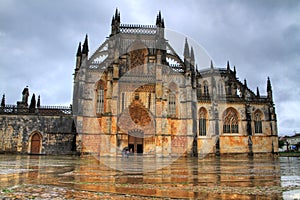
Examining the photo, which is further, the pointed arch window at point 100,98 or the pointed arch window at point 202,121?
the pointed arch window at point 202,121

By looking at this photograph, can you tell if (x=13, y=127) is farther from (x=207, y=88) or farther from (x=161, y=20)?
(x=207, y=88)

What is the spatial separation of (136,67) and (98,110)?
7978 mm

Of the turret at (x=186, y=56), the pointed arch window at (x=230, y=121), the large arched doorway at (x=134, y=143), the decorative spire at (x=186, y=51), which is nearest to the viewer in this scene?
the large arched doorway at (x=134, y=143)

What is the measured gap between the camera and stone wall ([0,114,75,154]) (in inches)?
1182

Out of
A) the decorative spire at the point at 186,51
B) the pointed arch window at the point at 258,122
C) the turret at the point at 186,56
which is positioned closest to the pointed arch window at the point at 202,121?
the turret at the point at 186,56

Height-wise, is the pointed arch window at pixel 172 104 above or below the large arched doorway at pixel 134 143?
above

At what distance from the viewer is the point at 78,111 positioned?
97.6 feet

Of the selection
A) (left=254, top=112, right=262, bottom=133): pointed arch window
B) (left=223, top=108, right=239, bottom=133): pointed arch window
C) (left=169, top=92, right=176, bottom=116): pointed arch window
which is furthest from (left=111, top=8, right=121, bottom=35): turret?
(left=254, top=112, right=262, bottom=133): pointed arch window

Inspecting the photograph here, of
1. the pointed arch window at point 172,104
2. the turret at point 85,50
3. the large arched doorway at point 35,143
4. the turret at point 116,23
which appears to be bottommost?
the large arched doorway at point 35,143

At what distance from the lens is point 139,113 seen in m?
31.6

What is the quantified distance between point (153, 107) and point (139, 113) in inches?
80.1

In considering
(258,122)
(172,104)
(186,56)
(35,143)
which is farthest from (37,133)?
(258,122)

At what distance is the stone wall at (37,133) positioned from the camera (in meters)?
30.0

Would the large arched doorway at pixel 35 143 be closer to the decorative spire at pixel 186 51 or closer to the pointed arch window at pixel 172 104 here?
the pointed arch window at pixel 172 104
